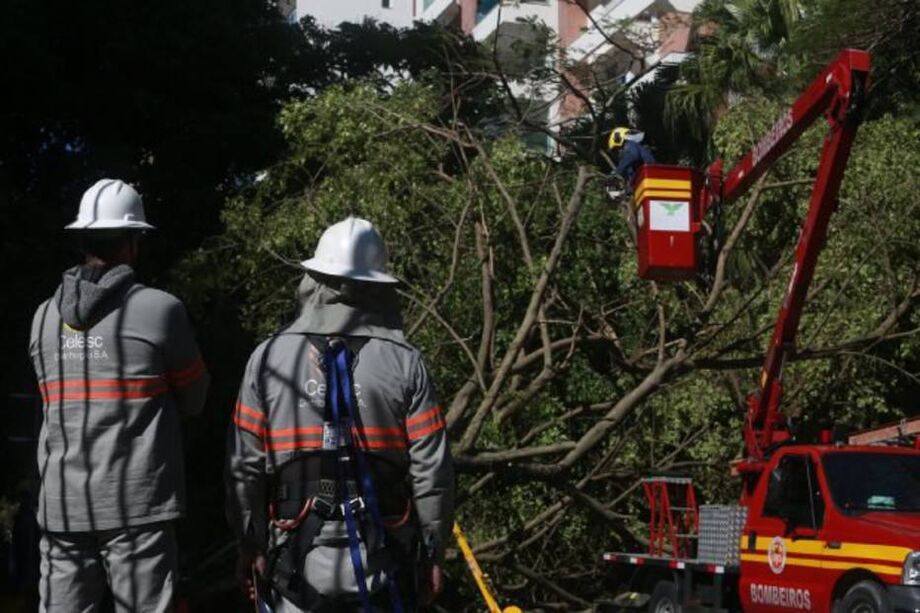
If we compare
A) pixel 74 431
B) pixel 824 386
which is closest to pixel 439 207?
pixel 824 386

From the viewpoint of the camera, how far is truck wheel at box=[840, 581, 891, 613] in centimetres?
980

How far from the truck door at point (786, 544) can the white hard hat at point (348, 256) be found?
7.02m

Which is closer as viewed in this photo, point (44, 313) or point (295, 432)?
point (295, 432)

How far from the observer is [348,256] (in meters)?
4.32

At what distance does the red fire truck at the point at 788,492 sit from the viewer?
10359 mm

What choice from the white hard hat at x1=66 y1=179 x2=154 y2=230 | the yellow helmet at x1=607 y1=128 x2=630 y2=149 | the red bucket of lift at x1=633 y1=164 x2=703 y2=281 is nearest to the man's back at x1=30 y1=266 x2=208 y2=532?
the white hard hat at x1=66 y1=179 x2=154 y2=230

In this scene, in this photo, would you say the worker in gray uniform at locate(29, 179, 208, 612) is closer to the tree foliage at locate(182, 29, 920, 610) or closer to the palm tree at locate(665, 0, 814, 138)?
the tree foliage at locate(182, 29, 920, 610)

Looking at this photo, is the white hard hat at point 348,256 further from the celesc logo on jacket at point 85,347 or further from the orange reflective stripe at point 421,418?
the celesc logo on jacket at point 85,347

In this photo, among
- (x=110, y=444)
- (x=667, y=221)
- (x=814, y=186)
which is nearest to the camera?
(x=110, y=444)

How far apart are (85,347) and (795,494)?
25.0 ft

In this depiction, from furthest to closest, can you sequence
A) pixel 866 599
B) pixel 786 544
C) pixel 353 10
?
pixel 353 10 < pixel 786 544 < pixel 866 599

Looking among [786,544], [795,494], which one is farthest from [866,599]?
[795,494]

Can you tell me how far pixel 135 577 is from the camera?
15.1 ft

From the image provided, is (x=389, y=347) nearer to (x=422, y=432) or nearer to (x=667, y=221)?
(x=422, y=432)
